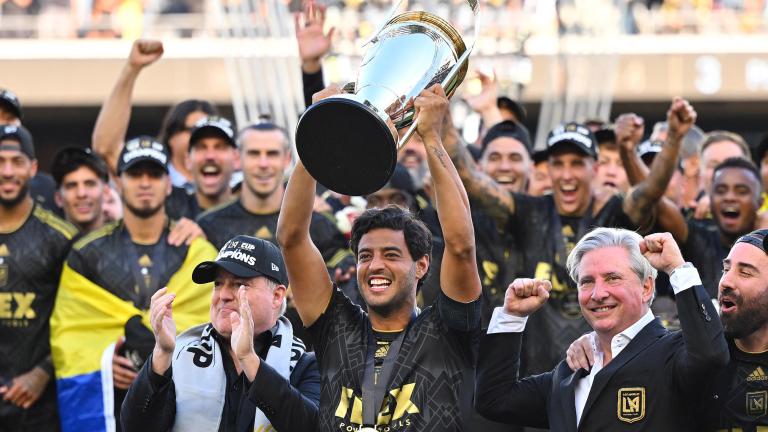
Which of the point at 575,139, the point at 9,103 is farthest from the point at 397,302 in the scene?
the point at 9,103

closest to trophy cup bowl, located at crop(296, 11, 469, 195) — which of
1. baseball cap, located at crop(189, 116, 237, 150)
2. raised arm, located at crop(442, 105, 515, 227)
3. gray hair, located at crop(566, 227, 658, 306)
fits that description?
gray hair, located at crop(566, 227, 658, 306)

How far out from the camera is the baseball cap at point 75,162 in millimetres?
7465

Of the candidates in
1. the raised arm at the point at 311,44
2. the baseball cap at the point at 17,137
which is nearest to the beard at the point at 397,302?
the raised arm at the point at 311,44

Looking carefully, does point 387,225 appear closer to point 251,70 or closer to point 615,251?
point 615,251

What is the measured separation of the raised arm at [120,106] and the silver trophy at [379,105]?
3095 mm

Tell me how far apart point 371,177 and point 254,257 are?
1.04 metres

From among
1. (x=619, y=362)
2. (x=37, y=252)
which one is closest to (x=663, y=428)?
(x=619, y=362)

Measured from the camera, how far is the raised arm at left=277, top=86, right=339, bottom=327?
4715mm

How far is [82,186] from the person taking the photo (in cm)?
744

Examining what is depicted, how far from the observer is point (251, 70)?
1628cm

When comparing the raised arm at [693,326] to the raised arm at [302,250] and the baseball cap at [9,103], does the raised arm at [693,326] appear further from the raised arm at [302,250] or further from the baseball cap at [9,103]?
the baseball cap at [9,103]

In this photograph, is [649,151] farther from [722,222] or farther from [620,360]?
[620,360]

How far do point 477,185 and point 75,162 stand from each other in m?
2.24

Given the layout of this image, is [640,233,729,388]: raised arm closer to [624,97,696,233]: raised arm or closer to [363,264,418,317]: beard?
[363,264,418,317]: beard
